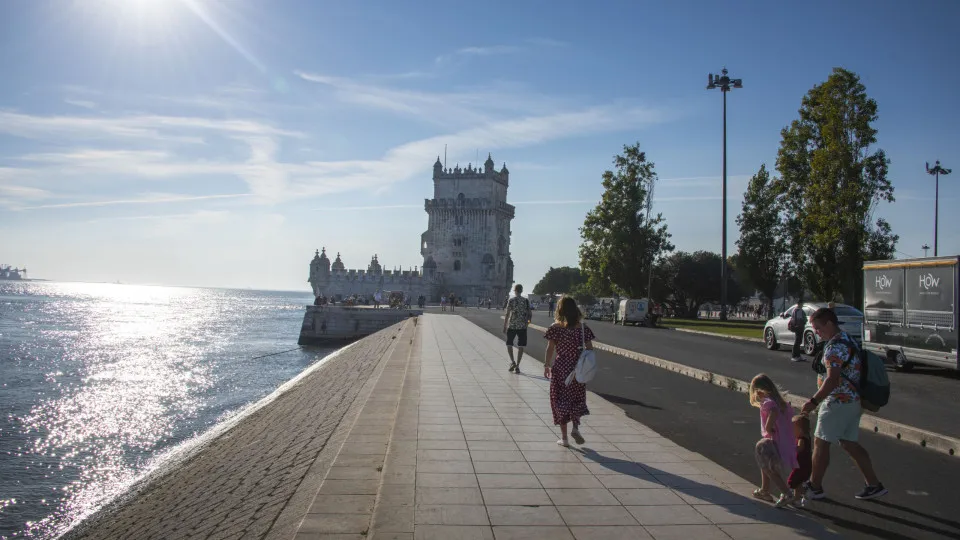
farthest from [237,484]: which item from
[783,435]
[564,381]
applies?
[783,435]

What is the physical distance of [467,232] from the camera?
9988 centimetres

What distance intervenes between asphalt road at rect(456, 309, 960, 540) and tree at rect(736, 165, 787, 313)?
37.8 m

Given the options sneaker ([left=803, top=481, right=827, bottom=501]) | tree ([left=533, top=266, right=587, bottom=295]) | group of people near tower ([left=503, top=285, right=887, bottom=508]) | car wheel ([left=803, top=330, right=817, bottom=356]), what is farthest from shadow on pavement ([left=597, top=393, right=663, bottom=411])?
tree ([left=533, top=266, right=587, bottom=295])

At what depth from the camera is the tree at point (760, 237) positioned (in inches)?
2119

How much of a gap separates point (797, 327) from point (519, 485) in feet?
53.9

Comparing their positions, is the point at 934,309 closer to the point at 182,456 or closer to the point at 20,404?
the point at 182,456

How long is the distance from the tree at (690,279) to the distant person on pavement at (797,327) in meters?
49.2

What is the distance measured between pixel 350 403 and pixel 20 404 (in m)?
14.7

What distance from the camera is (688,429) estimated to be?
10.2 metres

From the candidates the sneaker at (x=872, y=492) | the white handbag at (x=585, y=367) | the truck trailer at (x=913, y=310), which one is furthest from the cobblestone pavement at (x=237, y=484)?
the truck trailer at (x=913, y=310)

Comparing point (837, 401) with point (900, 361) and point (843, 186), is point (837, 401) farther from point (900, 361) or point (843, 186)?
point (843, 186)

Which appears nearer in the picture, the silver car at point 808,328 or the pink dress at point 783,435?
the pink dress at point 783,435

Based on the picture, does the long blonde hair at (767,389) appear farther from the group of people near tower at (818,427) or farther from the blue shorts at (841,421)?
the blue shorts at (841,421)

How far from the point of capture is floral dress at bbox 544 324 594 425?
813 centimetres
